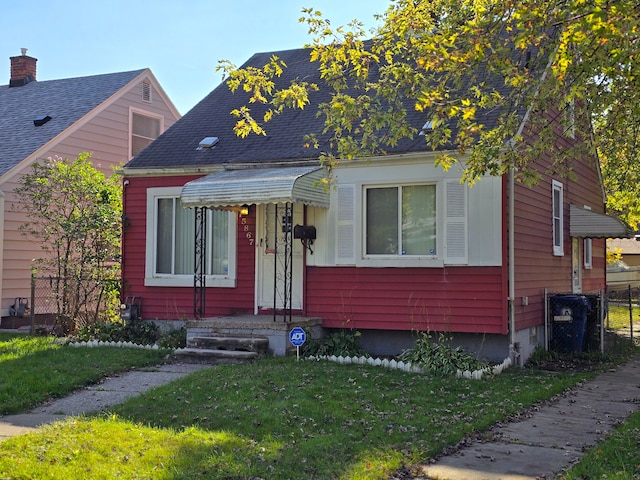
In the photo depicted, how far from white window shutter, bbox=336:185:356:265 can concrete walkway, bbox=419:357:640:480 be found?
4291 millimetres

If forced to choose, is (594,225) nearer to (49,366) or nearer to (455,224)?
(455,224)

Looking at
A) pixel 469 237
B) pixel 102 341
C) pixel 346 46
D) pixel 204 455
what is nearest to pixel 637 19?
pixel 346 46

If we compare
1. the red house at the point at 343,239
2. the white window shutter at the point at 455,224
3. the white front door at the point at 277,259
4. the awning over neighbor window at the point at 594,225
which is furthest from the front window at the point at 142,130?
the awning over neighbor window at the point at 594,225

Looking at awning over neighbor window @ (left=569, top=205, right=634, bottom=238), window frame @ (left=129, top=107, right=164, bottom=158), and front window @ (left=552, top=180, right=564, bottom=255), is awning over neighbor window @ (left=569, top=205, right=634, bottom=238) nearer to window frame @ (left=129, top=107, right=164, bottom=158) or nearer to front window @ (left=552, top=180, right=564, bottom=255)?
front window @ (left=552, top=180, right=564, bottom=255)

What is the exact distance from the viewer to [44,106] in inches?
763

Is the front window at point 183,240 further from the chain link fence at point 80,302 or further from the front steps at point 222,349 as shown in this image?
the front steps at point 222,349

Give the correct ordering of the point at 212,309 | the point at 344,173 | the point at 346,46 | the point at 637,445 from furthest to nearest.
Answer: the point at 212,309
the point at 344,173
the point at 346,46
the point at 637,445

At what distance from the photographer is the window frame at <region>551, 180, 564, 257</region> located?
14.3 meters

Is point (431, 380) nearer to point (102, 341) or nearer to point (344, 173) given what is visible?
point (344, 173)

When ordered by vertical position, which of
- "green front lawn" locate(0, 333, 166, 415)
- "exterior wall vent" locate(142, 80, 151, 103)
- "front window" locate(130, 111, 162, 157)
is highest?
"exterior wall vent" locate(142, 80, 151, 103)

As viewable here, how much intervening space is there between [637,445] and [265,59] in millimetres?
12918

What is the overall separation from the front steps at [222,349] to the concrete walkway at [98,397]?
0.83 ft

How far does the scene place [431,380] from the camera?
9.84m

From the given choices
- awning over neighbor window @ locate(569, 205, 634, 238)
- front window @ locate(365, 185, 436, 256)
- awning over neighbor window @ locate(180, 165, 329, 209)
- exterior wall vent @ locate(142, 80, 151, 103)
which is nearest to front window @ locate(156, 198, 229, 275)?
awning over neighbor window @ locate(180, 165, 329, 209)
